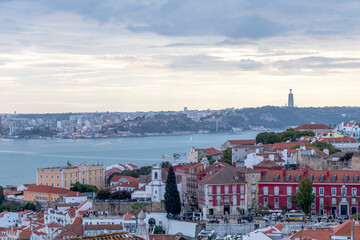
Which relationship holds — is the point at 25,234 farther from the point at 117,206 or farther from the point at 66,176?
the point at 66,176

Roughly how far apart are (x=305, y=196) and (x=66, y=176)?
21313 millimetres

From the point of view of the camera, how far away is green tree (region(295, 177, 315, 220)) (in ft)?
83.9

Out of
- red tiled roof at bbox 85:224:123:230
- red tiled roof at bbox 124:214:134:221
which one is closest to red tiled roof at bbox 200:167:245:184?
red tiled roof at bbox 124:214:134:221

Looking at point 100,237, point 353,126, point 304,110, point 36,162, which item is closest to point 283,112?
point 304,110

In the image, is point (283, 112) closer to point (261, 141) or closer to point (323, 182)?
point (261, 141)

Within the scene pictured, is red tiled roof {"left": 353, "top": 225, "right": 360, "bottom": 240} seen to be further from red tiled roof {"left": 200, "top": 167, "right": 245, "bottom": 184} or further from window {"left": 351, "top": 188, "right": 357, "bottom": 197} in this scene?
red tiled roof {"left": 200, "top": 167, "right": 245, "bottom": 184}

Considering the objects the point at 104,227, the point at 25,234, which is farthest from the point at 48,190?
the point at 104,227

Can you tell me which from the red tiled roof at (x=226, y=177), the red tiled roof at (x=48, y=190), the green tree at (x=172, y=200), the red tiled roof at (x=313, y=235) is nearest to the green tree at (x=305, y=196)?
the red tiled roof at (x=226, y=177)

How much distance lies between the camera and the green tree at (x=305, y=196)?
25578 mm

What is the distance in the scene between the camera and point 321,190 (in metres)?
27.3

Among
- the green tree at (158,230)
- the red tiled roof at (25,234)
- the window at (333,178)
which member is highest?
the window at (333,178)

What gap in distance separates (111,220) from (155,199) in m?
2.66

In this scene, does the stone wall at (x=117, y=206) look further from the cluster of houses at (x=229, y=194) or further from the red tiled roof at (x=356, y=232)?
the red tiled roof at (x=356, y=232)

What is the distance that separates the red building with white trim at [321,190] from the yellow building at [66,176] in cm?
1848
